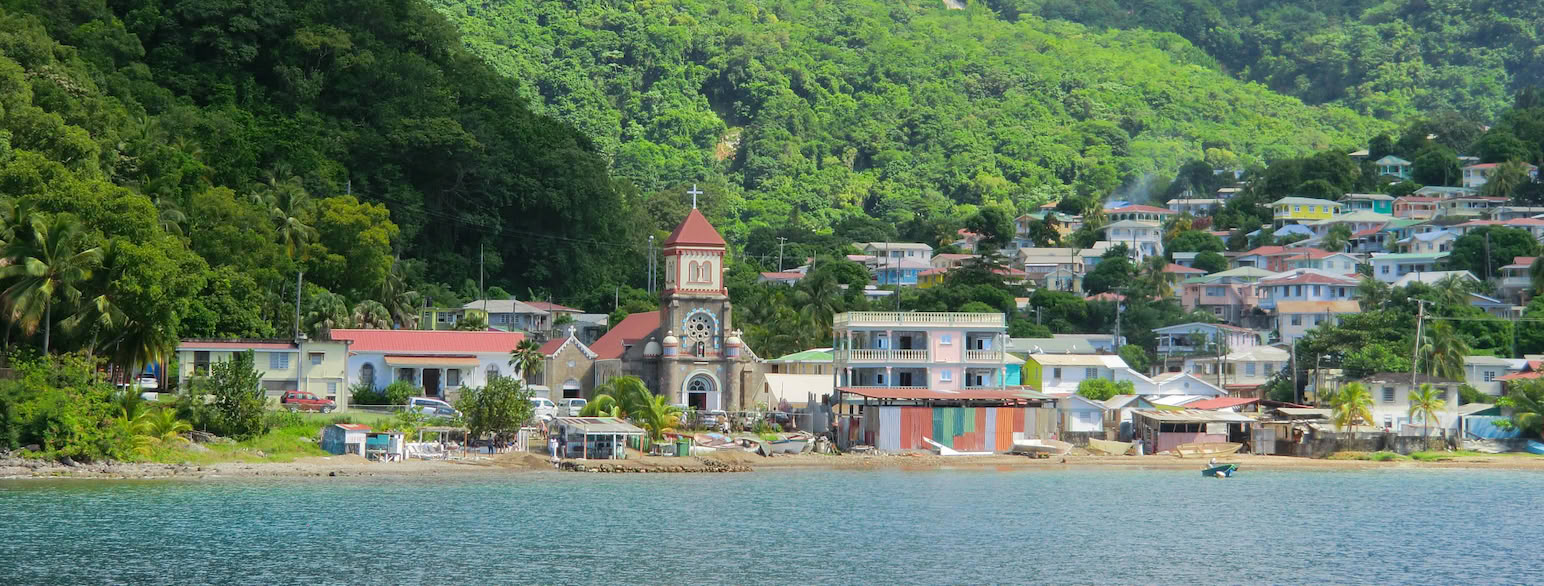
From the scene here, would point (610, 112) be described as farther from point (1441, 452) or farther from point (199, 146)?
point (1441, 452)

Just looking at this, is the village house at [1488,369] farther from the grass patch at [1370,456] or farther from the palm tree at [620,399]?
the palm tree at [620,399]

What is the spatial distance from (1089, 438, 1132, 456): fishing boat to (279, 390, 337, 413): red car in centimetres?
2966

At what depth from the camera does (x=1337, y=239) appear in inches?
5389

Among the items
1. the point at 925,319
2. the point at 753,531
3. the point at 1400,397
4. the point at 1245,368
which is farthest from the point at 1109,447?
the point at 753,531

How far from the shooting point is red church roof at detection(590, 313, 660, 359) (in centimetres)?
7646

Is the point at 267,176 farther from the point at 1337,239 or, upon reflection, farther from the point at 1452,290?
the point at 1337,239

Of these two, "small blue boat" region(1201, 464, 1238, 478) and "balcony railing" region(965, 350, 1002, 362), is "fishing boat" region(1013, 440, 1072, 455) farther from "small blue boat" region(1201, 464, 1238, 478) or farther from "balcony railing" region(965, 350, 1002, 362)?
"small blue boat" region(1201, 464, 1238, 478)

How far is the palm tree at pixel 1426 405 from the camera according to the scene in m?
74.4

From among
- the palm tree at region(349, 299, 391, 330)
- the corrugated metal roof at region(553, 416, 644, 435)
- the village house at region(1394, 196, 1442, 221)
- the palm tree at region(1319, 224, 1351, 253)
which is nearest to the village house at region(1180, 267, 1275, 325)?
the palm tree at region(1319, 224, 1351, 253)

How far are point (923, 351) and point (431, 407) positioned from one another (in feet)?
64.3

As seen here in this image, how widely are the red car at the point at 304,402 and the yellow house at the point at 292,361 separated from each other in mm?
605


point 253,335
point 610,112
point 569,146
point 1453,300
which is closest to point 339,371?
point 253,335

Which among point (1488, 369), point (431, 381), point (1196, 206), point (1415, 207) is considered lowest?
point (431, 381)

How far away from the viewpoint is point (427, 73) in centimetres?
10225
